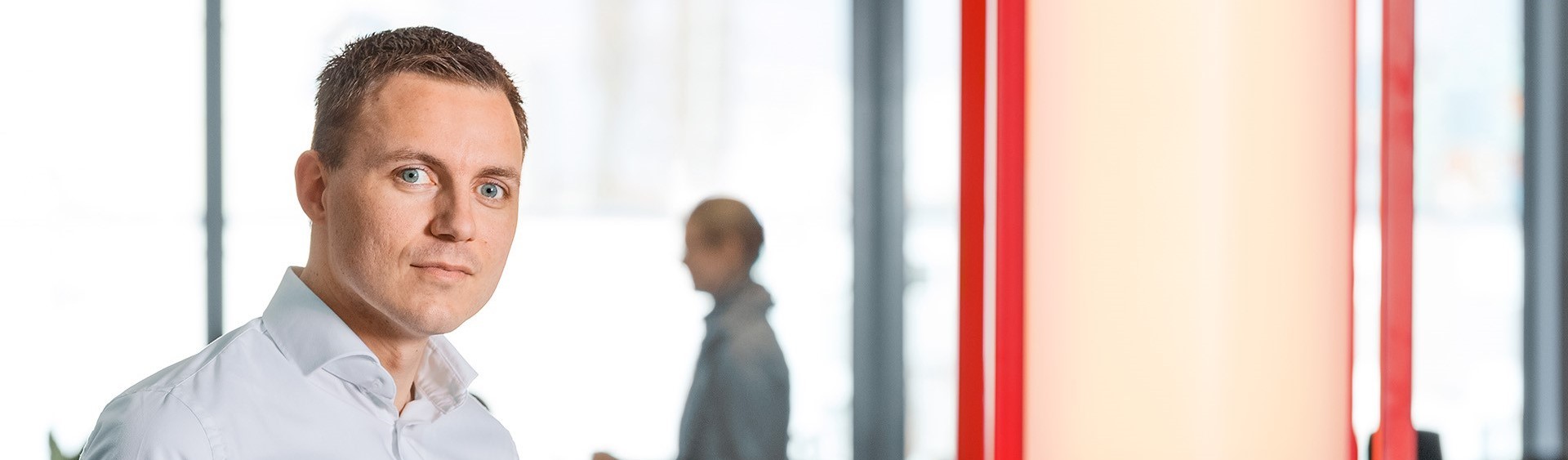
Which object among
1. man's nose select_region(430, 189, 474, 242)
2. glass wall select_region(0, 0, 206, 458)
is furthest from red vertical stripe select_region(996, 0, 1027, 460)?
glass wall select_region(0, 0, 206, 458)

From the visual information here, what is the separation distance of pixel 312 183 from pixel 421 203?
3.8 inches

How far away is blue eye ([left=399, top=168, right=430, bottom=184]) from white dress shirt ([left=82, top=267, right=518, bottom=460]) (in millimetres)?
118

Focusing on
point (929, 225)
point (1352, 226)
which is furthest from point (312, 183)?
point (929, 225)

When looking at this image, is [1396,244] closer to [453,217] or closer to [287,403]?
[453,217]

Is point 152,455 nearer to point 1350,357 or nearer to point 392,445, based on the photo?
point 392,445

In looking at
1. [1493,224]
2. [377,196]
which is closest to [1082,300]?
[377,196]

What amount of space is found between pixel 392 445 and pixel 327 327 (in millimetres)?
93

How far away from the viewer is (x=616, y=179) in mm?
2656

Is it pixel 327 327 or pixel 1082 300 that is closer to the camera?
pixel 1082 300

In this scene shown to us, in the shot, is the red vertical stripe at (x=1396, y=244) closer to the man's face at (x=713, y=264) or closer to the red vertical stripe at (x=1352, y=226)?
the red vertical stripe at (x=1352, y=226)

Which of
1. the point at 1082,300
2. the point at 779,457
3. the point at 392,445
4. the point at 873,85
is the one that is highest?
the point at 873,85

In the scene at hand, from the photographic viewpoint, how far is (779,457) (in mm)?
2643

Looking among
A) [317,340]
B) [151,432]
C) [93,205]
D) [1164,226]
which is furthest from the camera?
[93,205]

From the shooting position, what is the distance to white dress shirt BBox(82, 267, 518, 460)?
0.60m
